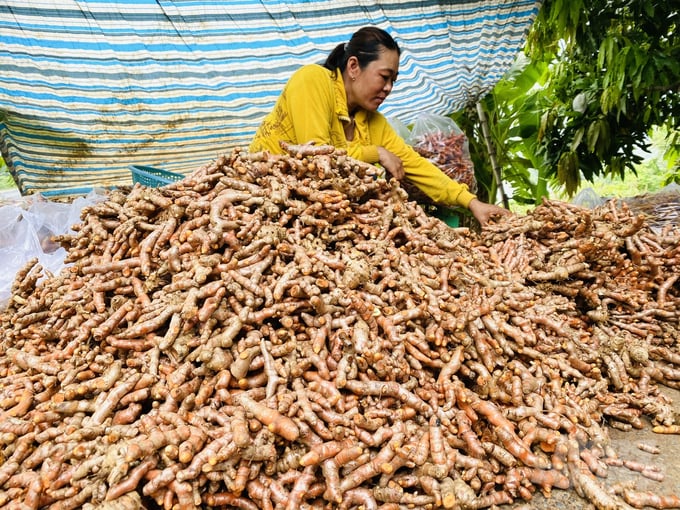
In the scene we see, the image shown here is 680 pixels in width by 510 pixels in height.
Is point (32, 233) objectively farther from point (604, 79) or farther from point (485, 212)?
point (604, 79)

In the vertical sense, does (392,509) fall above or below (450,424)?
below

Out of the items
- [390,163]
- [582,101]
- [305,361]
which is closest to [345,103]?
[390,163]

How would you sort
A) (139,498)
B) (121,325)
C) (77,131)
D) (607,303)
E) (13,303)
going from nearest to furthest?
1. (139,498)
2. (121,325)
3. (13,303)
4. (607,303)
5. (77,131)

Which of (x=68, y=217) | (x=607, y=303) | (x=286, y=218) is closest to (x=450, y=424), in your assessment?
(x=286, y=218)

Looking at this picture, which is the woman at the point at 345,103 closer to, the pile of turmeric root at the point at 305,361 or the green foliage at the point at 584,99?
the pile of turmeric root at the point at 305,361

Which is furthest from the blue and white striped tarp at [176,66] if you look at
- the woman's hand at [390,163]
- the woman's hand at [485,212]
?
the woman's hand at [485,212]

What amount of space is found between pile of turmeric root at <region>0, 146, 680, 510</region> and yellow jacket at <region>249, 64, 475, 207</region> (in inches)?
30.4

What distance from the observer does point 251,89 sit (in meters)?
5.42

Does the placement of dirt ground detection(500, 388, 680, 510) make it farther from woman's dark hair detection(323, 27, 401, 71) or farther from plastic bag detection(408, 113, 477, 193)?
plastic bag detection(408, 113, 477, 193)

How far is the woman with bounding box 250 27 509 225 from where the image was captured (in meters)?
3.45

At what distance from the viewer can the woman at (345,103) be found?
3445mm

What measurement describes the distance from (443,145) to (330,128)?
2282 millimetres

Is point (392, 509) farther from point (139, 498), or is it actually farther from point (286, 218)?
point (286, 218)

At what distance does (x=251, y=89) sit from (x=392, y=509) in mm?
5240
